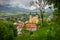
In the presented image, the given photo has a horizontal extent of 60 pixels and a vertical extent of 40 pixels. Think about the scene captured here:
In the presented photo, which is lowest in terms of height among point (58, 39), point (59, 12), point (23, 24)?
point (23, 24)

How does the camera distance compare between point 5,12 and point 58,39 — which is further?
point 5,12

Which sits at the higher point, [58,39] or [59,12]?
[59,12]

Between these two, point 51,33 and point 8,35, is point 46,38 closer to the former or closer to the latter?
point 51,33

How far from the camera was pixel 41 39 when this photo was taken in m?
4.37

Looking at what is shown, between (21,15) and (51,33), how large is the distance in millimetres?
6228

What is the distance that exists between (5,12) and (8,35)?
1461 millimetres

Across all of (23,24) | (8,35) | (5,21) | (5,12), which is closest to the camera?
(23,24)

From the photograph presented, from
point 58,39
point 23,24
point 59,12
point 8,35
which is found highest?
point 59,12

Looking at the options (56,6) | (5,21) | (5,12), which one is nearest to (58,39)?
(56,6)

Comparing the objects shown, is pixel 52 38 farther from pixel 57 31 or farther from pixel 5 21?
pixel 5 21

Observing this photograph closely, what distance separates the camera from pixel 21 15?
10.4m

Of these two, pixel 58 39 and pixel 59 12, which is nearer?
pixel 58 39

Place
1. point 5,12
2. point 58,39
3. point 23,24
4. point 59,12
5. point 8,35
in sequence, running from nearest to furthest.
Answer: point 58,39 → point 59,12 → point 23,24 → point 8,35 → point 5,12

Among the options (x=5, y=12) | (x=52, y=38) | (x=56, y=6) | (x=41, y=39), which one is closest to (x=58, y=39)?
(x=52, y=38)
